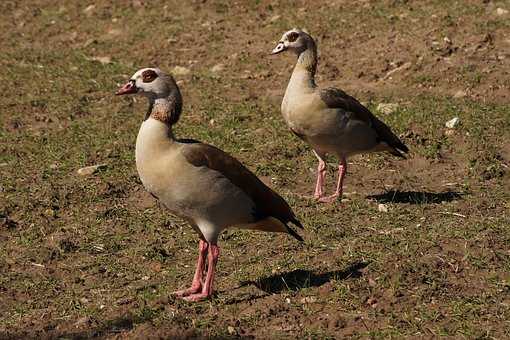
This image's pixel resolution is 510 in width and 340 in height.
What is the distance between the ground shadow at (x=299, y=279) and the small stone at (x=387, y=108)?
514 centimetres

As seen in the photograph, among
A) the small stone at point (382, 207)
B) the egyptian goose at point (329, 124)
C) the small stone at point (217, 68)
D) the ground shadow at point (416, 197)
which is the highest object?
the egyptian goose at point (329, 124)

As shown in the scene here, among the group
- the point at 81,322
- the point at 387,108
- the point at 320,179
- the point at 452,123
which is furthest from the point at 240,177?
the point at 387,108

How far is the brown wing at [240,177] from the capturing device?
21.8ft

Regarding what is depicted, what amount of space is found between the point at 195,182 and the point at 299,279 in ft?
4.14

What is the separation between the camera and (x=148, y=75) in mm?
6902

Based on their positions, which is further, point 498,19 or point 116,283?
point 498,19

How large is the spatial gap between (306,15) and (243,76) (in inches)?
98.2

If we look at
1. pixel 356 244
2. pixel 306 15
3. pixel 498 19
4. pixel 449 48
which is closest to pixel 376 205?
pixel 356 244

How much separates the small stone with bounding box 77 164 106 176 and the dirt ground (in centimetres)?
7

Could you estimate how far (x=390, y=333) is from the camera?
615 centimetres

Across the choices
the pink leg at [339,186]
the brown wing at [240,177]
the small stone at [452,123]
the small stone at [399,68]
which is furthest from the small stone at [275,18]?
the brown wing at [240,177]

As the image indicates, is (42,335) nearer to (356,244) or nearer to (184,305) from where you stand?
(184,305)

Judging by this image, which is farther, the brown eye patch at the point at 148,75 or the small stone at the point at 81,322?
the brown eye patch at the point at 148,75

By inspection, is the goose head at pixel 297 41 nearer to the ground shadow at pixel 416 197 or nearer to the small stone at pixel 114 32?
the ground shadow at pixel 416 197
